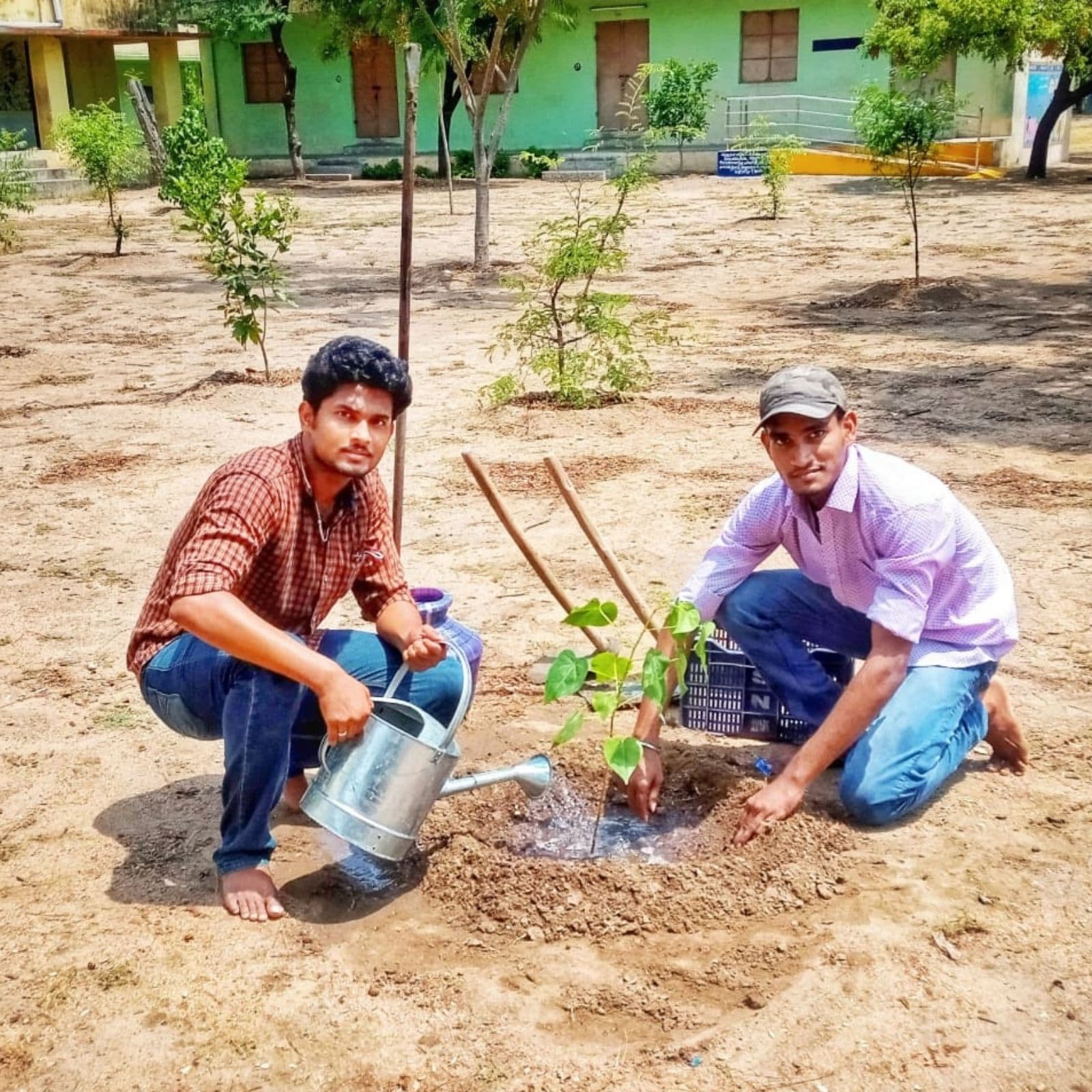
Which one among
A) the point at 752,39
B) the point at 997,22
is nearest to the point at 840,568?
the point at 997,22

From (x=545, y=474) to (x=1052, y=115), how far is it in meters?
17.7

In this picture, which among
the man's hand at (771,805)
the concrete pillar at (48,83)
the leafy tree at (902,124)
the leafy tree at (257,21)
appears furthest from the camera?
the leafy tree at (257,21)

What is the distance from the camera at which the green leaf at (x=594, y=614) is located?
284 centimetres

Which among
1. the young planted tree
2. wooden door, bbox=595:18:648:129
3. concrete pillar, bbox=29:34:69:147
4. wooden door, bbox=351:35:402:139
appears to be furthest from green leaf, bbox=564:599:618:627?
wooden door, bbox=351:35:402:139

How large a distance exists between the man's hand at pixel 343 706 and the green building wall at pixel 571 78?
2405cm

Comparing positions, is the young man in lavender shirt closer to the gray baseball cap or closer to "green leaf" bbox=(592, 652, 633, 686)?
the gray baseball cap

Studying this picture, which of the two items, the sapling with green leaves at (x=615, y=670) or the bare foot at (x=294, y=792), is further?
the bare foot at (x=294, y=792)

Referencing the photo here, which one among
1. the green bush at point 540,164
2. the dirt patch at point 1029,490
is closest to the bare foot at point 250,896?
the dirt patch at point 1029,490

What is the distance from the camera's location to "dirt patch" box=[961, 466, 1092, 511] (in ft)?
17.7

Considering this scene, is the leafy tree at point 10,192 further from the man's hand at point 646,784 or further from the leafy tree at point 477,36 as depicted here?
the man's hand at point 646,784

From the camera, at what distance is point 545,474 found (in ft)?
20.1

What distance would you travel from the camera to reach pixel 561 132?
27984mm

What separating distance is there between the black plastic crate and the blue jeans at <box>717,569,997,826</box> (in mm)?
88

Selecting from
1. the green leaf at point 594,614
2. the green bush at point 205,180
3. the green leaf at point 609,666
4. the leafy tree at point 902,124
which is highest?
the leafy tree at point 902,124
